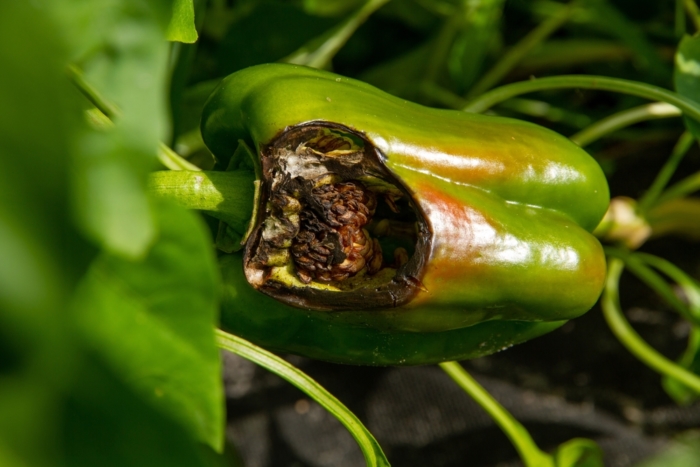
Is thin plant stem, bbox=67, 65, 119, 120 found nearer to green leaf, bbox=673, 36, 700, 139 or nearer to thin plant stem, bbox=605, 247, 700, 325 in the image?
green leaf, bbox=673, 36, 700, 139

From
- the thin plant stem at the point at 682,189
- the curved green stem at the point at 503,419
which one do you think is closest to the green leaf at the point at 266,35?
the curved green stem at the point at 503,419

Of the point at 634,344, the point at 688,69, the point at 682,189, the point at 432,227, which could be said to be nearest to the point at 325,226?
the point at 432,227

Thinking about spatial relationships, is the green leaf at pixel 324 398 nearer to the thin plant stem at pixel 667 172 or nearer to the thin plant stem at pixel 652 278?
the thin plant stem at pixel 652 278

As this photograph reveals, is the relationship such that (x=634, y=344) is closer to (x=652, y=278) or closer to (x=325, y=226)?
(x=652, y=278)

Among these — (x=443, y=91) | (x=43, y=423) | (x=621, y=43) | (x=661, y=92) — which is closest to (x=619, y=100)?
(x=621, y=43)

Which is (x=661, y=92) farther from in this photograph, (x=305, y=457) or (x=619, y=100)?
(x=305, y=457)

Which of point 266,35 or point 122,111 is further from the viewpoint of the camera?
point 266,35
